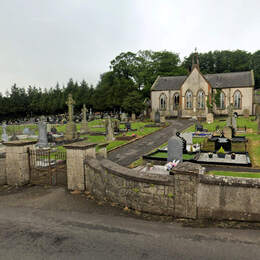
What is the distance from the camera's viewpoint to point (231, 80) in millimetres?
49625

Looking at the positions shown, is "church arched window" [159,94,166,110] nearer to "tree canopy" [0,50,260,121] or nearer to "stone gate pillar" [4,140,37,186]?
"tree canopy" [0,50,260,121]

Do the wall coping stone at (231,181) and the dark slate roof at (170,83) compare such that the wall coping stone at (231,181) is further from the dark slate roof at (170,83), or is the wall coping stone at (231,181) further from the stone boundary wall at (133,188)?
the dark slate roof at (170,83)

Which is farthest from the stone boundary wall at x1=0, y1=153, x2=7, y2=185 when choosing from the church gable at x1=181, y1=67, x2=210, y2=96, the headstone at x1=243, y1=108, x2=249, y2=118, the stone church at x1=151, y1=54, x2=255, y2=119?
the church gable at x1=181, y1=67, x2=210, y2=96

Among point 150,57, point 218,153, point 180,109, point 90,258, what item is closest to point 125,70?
point 150,57

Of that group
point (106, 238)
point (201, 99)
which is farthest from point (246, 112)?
point (106, 238)

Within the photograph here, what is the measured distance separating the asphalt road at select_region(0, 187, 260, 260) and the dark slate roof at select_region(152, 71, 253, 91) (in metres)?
48.9

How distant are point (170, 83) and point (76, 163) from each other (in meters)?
49.7

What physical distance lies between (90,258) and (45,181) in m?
6.04

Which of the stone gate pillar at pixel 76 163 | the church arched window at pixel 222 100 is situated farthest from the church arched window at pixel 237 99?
the stone gate pillar at pixel 76 163

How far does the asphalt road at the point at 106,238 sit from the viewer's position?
4605mm

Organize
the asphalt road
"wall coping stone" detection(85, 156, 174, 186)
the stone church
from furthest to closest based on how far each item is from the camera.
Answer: the stone church → "wall coping stone" detection(85, 156, 174, 186) → the asphalt road

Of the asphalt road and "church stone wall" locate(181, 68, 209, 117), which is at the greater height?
"church stone wall" locate(181, 68, 209, 117)

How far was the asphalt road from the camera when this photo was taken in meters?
4.61

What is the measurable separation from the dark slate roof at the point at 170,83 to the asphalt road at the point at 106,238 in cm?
4965
